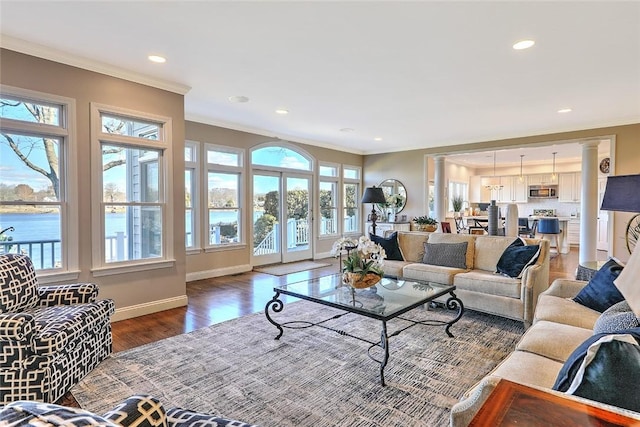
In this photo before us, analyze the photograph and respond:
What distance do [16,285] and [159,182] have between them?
1.86 meters

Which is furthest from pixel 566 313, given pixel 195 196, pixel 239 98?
pixel 195 196

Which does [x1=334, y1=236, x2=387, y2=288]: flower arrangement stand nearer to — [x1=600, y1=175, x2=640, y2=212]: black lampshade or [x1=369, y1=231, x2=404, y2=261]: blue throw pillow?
[x1=369, y1=231, x2=404, y2=261]: blue throw pillow

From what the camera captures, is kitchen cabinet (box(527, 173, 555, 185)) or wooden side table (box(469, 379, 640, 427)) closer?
wooden side table (box(469, 379, 640, 427))

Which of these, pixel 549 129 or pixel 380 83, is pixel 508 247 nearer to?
pixel 380 83

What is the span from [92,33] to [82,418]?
10.5 feet

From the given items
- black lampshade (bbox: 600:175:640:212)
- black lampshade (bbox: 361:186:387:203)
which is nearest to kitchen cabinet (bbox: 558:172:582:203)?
black lampshade (bbox: 361:186:387:203)

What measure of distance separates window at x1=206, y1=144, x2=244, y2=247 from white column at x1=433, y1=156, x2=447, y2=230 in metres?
4.42

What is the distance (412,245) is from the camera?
4781mm

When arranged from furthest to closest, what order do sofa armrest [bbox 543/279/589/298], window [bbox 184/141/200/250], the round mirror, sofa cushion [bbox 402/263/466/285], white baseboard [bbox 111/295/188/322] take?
the round mirror < window [bbox 184/141/200/250] < sofa cushion [bbox 402/263/466/285] < white baseboard [bbox 111/295/188/322] < sofa armrest [bbox 543/279/589/298]

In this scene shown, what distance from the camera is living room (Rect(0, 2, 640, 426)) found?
10.4 feet

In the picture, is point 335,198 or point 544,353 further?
point 335,198

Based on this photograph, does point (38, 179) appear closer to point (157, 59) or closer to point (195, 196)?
point (157, 59)

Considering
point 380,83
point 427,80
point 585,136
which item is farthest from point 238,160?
point 585,136

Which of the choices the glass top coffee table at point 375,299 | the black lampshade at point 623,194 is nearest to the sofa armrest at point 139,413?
the glass top coffee table at point 375,299
